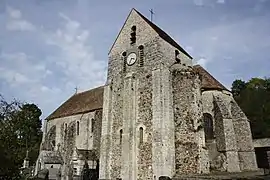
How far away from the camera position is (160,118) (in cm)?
2006

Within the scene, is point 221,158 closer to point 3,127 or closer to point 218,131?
point 218,131

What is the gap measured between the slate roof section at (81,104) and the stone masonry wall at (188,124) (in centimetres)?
1076

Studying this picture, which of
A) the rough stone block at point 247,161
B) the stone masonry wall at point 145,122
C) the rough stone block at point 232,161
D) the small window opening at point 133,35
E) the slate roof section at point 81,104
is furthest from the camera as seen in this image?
the slate roof section at point 81,104

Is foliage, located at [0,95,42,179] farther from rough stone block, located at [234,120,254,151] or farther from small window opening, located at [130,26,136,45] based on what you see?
rough stone block, located at [234,120,254,151]

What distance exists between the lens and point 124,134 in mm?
21484

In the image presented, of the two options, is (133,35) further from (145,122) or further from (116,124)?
(145,122)

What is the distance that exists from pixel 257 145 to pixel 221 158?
7.65 m

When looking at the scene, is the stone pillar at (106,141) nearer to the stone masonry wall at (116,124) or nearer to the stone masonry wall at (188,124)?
the stone masonry wall at (116,124)

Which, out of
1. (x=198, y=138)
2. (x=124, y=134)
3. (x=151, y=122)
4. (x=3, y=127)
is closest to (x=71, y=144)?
(x=124, y=134)

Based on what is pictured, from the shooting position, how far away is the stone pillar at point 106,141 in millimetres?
22156

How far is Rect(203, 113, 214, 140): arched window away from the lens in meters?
23.5

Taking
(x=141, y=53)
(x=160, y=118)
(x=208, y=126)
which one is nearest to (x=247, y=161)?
(x=208, y=126)

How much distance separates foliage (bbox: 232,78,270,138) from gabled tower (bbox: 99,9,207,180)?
15778 mm

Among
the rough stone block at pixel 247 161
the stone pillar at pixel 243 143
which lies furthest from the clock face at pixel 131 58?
the rough stone block at pixel 247 161
